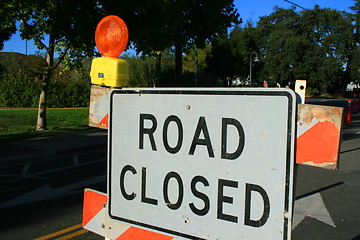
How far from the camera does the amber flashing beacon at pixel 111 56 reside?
1931 millimetres

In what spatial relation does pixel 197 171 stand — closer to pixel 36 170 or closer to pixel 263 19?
pixel 36 170

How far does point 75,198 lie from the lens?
586 cm

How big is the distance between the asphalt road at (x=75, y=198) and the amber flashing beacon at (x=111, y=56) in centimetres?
291

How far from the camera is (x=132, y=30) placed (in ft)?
39.0

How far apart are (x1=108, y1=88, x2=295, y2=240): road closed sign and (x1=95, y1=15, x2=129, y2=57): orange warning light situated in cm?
29

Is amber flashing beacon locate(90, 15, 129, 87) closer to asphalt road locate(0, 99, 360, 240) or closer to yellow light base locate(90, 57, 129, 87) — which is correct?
yellow light base locate(90, 57, 129, 87)

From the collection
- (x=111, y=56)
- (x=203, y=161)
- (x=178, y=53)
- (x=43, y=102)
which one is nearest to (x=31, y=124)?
(x=43, y=102)

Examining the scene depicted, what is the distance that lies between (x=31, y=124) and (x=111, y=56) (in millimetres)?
15062

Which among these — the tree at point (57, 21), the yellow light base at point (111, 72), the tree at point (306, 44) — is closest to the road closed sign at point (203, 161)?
the yellow light base at point (111, 72)

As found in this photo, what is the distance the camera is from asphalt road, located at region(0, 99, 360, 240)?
4.46 metres

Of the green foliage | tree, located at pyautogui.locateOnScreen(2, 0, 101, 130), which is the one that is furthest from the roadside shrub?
tree, located at pyautogui.locateOnScreen(2, 0, 101, 130)

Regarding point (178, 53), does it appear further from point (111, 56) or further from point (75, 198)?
point (111, 56)

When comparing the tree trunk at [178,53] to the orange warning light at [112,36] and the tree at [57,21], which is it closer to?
the tree at [57,21]

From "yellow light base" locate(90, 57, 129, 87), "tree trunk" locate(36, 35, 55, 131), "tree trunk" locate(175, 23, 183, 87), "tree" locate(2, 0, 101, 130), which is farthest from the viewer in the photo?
"tree trunk" locate(175, 23, 183, 87)
